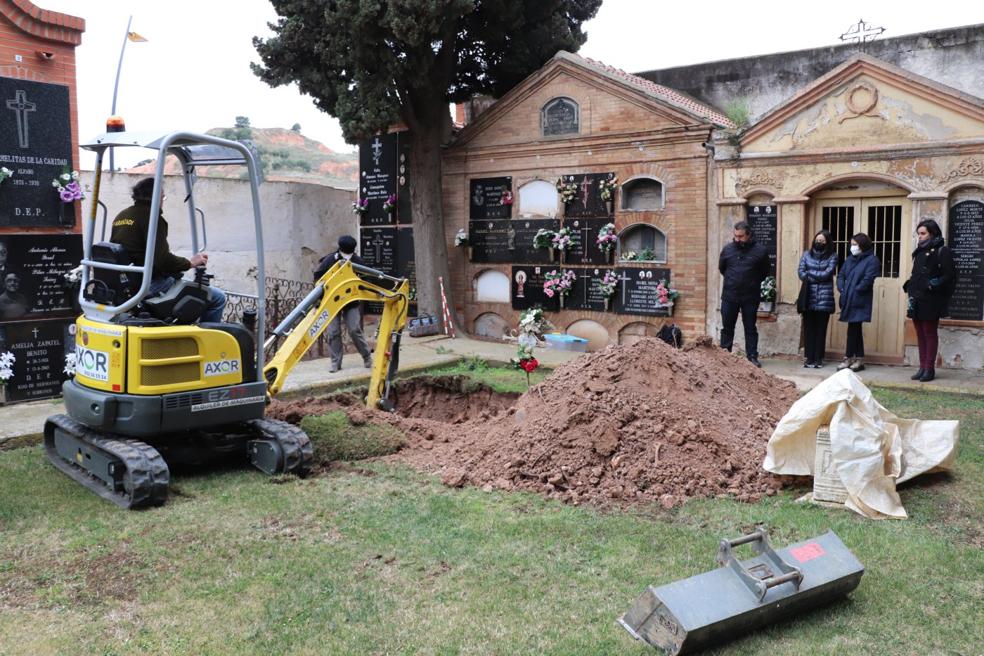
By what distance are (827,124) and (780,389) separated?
475cm

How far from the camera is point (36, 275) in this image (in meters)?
9.03

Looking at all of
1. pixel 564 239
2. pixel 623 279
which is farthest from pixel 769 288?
pixel 564 239

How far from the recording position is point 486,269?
1484cm

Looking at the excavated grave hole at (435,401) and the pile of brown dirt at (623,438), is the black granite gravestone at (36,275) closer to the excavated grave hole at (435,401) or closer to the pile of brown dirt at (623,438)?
the excavated grave hole at (435,401)

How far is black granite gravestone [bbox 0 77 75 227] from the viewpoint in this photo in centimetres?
882

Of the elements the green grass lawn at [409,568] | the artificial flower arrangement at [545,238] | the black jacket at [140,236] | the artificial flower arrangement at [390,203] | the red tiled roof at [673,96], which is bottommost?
the green grass lawn at [409,568]

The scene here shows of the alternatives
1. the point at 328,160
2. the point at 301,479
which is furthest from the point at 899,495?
the point at 328,160

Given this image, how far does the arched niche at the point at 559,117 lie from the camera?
13.6m

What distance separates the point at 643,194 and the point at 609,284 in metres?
1.53

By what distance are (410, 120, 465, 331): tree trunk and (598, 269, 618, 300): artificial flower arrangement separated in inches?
120

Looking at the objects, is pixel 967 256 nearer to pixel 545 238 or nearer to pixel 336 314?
pixel 545 238

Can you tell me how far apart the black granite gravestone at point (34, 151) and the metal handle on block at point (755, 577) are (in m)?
8.29

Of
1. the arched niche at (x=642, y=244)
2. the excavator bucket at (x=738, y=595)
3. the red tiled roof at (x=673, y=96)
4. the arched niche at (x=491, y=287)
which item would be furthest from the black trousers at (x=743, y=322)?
the excavator bucket at (x=738, y=595)

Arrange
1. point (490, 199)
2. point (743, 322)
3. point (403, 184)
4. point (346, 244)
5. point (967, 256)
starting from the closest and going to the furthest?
point (346, 244)
point (967, 256)
point (743, 322)
point (490, 199)
point (403, 184)
